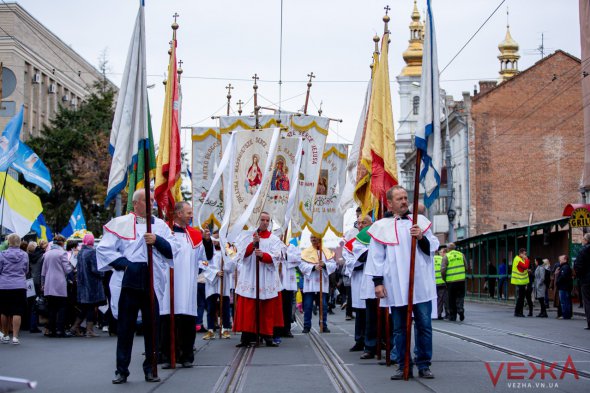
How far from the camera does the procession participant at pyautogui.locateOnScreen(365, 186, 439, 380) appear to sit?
1065 centimetres

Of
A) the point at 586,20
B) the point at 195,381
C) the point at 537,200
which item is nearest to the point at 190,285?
the point at 195,381

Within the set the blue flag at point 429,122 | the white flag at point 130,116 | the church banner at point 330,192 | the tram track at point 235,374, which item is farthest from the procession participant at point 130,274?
the church banner at point 330,192

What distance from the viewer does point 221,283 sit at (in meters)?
18.3

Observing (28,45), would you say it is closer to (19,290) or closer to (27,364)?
(19,290)

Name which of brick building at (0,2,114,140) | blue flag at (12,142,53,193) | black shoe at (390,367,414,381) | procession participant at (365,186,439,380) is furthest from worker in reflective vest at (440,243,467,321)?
brick building at (0,2,114,140)

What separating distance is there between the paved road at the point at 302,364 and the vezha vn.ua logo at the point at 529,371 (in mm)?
50

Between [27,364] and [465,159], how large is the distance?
51.8m

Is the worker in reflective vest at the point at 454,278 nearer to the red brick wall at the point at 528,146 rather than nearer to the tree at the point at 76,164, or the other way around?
the tree at the point at 76,164

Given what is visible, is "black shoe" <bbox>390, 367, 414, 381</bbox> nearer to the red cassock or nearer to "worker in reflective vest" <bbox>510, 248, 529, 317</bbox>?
the red cassock

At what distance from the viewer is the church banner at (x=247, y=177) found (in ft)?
51.0

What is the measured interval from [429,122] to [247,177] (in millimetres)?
5845

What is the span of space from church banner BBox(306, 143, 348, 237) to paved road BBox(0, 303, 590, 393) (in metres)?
3.90

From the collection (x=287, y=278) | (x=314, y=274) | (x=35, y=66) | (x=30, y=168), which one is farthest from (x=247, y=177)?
(x=35, y=66)

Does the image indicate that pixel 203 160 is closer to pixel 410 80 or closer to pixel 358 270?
pixel 358 270
